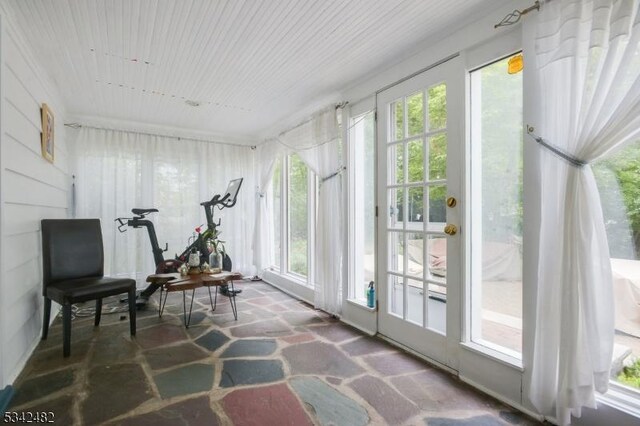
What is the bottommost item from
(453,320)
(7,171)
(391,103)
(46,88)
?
(453,320)

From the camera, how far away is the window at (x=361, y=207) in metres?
2.95

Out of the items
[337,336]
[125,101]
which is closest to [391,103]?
[337,336]

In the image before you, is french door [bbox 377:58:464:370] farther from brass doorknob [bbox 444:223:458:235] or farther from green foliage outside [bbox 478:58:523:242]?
green foliage outside [bbox 478:58:523:242]

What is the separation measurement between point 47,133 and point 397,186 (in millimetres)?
3090

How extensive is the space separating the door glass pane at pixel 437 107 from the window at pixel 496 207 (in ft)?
0.65

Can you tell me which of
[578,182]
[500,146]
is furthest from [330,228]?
[578,182]

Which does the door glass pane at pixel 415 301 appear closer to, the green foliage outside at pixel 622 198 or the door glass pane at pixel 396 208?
the door glass pane at pixel 396 208

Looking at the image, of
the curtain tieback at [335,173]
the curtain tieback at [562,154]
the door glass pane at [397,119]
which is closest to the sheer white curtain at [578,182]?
the curtain tieback at [562,154]

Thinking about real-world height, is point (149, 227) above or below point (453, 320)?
above

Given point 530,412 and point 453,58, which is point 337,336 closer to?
point 530,412

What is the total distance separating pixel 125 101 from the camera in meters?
3.54

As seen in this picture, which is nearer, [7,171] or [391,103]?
[7,171]

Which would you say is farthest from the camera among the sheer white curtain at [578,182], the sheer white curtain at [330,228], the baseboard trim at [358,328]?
the sheer white curtain at [330,228]

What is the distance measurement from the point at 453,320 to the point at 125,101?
3960 millimetres
